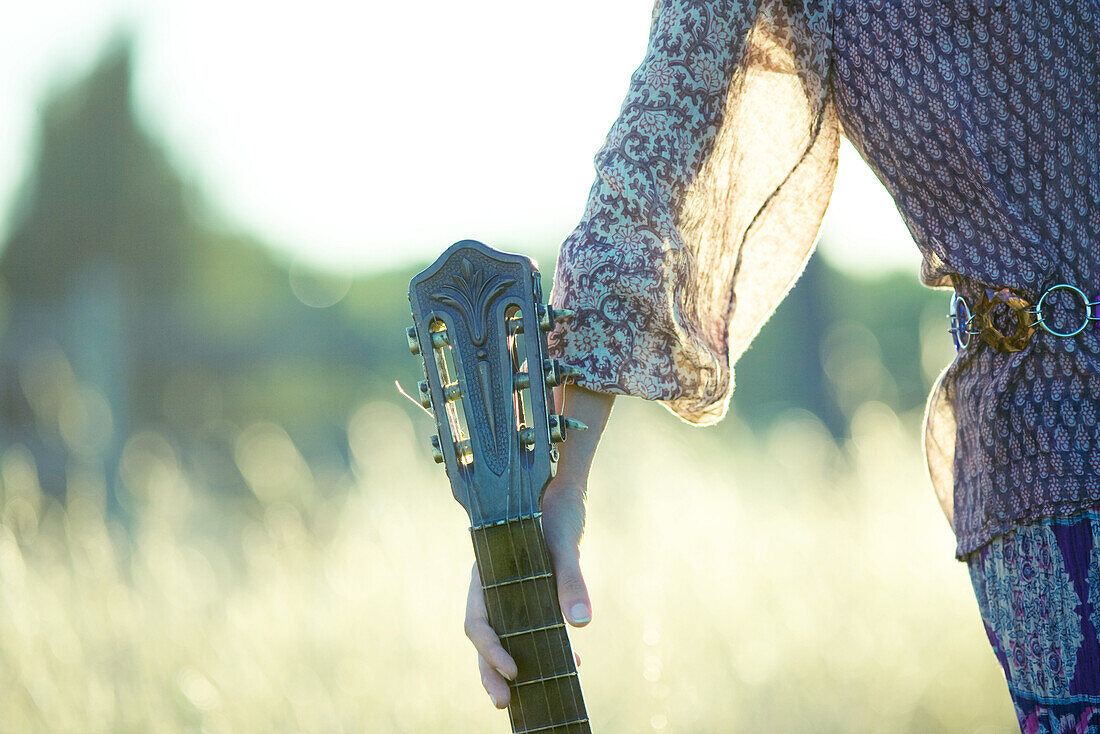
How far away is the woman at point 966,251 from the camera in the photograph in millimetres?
1036

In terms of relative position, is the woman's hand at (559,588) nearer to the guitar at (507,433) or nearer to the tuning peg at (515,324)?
the guitar at (507,433)

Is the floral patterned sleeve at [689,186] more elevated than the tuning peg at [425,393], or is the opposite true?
the floral patterned sleeve at [689,186]

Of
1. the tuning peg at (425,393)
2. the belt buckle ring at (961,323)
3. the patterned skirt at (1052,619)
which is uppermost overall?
the tuning peg at (425,393)

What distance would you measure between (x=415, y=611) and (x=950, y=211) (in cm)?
321

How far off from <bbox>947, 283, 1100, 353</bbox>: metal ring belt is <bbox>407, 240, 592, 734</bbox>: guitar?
17.5 inches

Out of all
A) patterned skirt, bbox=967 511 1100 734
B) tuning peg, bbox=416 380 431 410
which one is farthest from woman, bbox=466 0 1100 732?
tuning peg, bbox=416 380 431 410

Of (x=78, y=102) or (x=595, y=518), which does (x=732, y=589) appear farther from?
(x=78, y=102)

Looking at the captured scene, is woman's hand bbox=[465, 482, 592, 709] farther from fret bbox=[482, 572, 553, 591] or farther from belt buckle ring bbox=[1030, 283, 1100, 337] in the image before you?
belt buckle ring bbox=[1030, 283, 1100, 337]

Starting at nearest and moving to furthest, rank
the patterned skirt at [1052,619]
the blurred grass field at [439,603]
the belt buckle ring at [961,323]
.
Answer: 1. the patterned skirt at [1052,619]
2. the belt buckle ring at [961,323]
3. the blurred grass field at [439,603]

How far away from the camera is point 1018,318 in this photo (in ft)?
3.46

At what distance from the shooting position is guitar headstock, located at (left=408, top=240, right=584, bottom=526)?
1066mm

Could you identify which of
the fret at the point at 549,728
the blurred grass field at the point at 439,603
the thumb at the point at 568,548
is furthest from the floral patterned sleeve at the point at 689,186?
the blurred grass field at the point at 439,603

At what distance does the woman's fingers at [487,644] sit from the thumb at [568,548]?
79 millimetres

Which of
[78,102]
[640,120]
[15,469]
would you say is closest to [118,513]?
[15,469]
